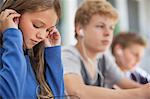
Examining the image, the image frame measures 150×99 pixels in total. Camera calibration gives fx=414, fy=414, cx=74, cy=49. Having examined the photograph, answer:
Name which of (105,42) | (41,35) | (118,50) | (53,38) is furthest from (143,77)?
(118,50)

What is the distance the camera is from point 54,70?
126cm

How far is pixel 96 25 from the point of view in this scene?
1956 mm

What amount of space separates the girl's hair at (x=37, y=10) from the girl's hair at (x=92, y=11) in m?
0.63

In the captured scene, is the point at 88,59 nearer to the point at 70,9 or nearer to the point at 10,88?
the point at 10,88

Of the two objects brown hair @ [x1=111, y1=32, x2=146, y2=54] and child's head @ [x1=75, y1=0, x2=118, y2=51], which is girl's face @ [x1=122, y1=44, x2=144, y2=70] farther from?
child's head @ [x1=75, y1=0, x2=118, y2=51]

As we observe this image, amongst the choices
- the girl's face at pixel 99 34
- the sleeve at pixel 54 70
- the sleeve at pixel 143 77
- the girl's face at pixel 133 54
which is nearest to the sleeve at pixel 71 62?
the girl's face at pixel 99 34

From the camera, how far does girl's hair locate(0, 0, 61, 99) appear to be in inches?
47.6

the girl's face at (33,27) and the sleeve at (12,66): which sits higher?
the girl's face at (33,27)

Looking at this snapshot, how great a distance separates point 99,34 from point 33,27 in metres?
0.78

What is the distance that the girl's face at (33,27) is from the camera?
3.96 feet

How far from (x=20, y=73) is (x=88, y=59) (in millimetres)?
837

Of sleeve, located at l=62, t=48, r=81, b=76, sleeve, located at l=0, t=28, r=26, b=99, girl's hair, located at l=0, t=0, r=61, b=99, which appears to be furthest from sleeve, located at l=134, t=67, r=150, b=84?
sleeve, located at l=0, t=28, r=26, b=99

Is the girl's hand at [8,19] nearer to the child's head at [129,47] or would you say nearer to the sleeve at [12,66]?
the sleeve at [12,66]

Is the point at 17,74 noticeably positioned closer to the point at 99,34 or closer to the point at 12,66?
the point at 12,66
